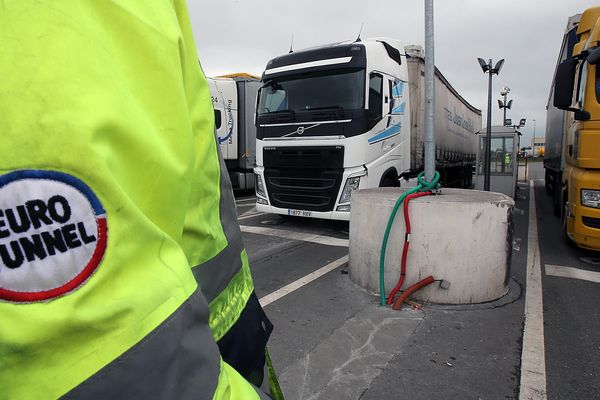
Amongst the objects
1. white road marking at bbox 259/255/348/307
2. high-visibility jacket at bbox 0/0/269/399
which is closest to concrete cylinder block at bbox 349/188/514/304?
white road marking at bbox 259/255/348/307

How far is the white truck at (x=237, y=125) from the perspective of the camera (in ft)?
39.6

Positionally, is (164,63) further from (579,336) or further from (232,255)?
(579,336)

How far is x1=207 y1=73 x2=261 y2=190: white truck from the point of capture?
475 inches

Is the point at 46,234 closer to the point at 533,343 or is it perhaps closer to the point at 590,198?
the point at 533,343

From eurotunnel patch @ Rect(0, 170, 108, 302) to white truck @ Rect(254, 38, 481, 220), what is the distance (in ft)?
20.2

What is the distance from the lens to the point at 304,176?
290 inches

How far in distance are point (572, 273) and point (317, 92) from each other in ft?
15.6

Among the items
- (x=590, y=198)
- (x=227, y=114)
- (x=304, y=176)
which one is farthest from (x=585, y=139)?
(x=227, y=114)

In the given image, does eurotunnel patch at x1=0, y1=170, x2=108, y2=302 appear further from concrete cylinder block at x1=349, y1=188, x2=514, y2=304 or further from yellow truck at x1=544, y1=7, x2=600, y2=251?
yellow truck at x1=544, y1=7, x2=600, y2=251

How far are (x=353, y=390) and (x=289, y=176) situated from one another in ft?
17.1

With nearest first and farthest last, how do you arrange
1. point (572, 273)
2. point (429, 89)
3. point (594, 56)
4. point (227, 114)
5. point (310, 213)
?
point (429, 89) → point (572, 273) → point (594, 56) → point (310, 213) → point (227, 114)

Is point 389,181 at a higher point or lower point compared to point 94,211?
lower

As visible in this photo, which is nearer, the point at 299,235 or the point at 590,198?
the point at 590,198

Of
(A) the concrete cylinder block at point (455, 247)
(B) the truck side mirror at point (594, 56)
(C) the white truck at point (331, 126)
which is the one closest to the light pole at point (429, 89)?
(A) the concrete cylinder block at point (455, 247)
